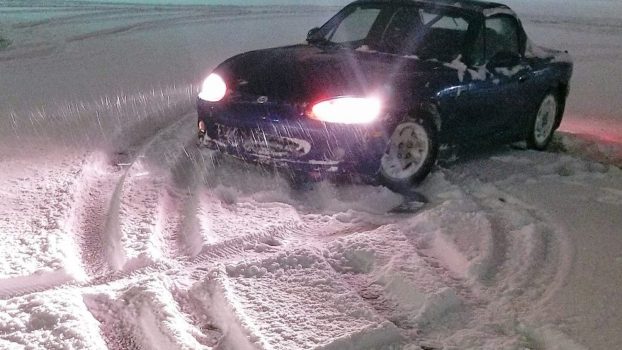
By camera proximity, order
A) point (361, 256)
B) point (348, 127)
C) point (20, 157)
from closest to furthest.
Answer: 1. point (361, 256)
2. point (348, 127)
3. point (20, 157)

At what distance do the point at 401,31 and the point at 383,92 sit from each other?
142 cm

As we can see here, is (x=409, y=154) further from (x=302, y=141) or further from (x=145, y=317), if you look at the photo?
(x=145, y=317)

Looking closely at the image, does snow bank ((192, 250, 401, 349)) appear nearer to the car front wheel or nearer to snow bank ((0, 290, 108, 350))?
snow bank ((0, 290, 108, 350))

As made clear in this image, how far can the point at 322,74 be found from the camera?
5227mm

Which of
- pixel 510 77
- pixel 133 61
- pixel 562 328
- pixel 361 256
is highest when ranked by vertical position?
pixel 133 61

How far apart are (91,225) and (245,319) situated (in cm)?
159

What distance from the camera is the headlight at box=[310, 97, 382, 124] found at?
193 inches

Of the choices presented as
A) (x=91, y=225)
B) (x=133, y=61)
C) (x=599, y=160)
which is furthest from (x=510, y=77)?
(x=133, y=61)

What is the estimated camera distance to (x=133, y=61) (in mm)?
10992

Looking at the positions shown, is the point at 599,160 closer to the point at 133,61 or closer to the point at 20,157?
the point at 20,157

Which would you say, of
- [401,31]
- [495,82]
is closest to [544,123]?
[495,82]


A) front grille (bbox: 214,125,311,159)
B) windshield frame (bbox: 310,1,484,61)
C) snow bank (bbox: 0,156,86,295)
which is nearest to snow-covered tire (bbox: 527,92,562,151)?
windshield frame (bbox: 310,1,484,61)

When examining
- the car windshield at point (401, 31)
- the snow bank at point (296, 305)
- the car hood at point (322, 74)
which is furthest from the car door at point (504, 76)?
the snow bank at point (296, 305)

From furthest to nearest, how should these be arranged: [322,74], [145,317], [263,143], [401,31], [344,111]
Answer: [401,31]
[322,74]
[263,143]
[344,111]
[145,317]
